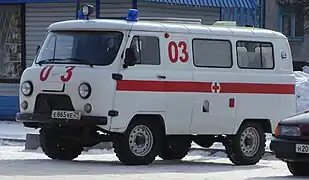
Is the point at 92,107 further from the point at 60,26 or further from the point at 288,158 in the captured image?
the point at 288,158

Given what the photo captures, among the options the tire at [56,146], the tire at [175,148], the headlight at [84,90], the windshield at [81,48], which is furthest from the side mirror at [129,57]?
the tire at [175,148]

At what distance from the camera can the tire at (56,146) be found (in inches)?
625

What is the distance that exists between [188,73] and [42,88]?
2374 mm

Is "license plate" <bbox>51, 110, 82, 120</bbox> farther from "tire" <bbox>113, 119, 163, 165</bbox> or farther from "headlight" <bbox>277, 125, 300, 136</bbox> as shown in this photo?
"headlight" <bbox>277, 125, 300, 136</bbox>

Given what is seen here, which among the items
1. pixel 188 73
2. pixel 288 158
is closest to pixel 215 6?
pixel 188 73

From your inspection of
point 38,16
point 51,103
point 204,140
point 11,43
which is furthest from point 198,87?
point 11,43

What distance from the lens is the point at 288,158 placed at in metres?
13.8

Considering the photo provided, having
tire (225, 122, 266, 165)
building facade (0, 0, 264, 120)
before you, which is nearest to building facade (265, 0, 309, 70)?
building facade (0, 0, 264, 120)

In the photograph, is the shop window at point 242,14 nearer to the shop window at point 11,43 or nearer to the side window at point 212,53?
the shop window at point 11,43

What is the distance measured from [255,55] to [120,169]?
377 centimetres

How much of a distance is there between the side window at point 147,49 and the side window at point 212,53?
79 centimetres

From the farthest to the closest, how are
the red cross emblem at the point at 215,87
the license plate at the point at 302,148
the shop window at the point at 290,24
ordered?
the shop window at the point at 290,24, the red cross emblem at the point at 215,87, the license plate at the point at 302,148

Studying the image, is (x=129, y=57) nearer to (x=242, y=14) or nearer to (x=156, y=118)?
(x=156, y=118)

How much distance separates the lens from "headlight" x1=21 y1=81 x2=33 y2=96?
15.3 m
